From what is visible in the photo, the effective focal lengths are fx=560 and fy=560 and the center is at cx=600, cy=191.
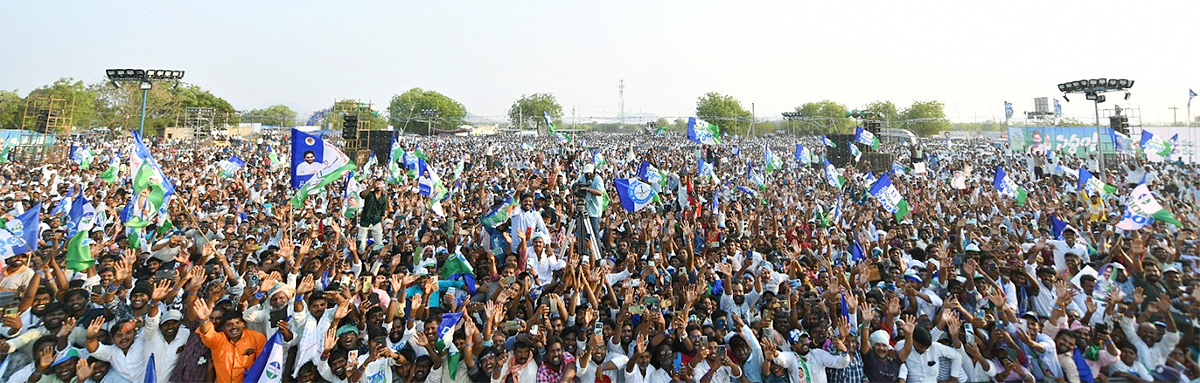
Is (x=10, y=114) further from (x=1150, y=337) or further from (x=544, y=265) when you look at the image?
(x=1150, y=337)

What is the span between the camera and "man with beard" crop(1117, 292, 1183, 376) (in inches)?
160

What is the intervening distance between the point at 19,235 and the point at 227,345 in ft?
12.1

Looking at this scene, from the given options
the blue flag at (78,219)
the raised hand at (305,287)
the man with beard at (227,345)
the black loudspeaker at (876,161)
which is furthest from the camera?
the black loudspeaker at (876,161)

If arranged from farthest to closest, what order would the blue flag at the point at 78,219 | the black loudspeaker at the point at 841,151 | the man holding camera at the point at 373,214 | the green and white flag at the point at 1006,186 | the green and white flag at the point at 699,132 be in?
the black loudspeaker at the point at 841,151
the green and white flag at the point at 699,132
the green and white flag at the point at 1006,186
the man holding camera at the point at 373,214
the blue flag at the point at 78,219

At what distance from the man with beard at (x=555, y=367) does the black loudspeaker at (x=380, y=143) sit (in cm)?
2280

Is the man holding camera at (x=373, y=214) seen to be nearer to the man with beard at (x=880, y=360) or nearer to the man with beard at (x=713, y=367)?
the man with beard at (x=713, y=367)

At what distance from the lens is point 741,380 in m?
4.11

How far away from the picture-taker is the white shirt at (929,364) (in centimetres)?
408

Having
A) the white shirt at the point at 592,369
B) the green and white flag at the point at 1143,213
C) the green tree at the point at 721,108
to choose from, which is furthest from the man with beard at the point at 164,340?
the green tree at the point at 721,108

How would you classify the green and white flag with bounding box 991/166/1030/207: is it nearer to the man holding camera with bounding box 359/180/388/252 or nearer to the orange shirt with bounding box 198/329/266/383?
the man holding camera with bounding box 359/180/388/252

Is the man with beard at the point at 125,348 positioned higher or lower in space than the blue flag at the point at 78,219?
lower

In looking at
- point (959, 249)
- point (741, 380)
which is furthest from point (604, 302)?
point (959, 249)

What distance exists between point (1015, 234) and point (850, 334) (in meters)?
6.21

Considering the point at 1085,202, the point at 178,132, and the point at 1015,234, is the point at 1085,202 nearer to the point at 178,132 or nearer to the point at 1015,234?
the point at 1015,234
